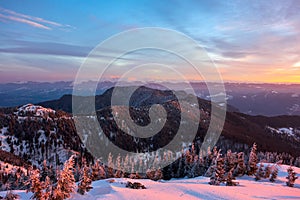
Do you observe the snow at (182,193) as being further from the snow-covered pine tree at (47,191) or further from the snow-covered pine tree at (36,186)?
the snow-covered pine tree at (36,186)

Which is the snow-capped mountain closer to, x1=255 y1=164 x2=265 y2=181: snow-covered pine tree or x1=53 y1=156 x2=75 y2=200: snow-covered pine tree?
x1=255 y1=164 x2=265 y2=181: snow-covered pine tree

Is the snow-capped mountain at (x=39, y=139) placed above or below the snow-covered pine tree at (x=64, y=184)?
below

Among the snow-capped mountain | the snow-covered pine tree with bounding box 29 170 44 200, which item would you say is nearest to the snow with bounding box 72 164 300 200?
the snow-covered pine tree with bounding box 29 170 44 200

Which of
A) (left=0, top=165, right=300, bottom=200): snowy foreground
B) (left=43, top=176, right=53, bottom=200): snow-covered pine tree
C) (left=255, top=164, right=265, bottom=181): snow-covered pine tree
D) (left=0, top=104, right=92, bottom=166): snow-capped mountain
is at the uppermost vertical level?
(left=43, top=176, right=53, bottom=200): snow-covered pine tree

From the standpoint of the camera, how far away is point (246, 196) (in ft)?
101

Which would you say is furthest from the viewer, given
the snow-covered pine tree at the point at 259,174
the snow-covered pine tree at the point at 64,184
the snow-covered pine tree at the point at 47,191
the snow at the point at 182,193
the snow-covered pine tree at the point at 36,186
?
the snow-covered pine tree at the point at 259,174

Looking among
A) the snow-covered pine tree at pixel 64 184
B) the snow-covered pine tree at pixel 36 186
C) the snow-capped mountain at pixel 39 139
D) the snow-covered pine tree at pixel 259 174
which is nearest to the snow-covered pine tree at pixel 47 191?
the snow-covered pine tree at pixel 64 184

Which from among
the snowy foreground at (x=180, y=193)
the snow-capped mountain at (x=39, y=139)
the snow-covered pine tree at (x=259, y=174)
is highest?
the snowy foreground at (x=180, y=193)

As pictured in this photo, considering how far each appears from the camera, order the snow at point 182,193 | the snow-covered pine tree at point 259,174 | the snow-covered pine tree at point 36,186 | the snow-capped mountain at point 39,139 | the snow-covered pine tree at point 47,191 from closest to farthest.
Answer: the snow-covered pine tree at point 36,186
the snow-covered pine tree at point 47,191
the snow at point 182,193
the snow-covered pine tree at point 259,174
the snow-capped mountain at point 39,139

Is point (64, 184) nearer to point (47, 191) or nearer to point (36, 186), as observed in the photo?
point (47, 191)

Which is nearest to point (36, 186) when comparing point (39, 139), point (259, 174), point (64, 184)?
point (64, 184)

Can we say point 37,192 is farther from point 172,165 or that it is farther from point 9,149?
point 9,149

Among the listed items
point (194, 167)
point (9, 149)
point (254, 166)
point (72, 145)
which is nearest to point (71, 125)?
point (72, 145)

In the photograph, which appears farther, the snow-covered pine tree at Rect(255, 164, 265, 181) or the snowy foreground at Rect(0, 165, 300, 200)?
the snow-covered pine tree at Rect(255, 164, 265, 181)
